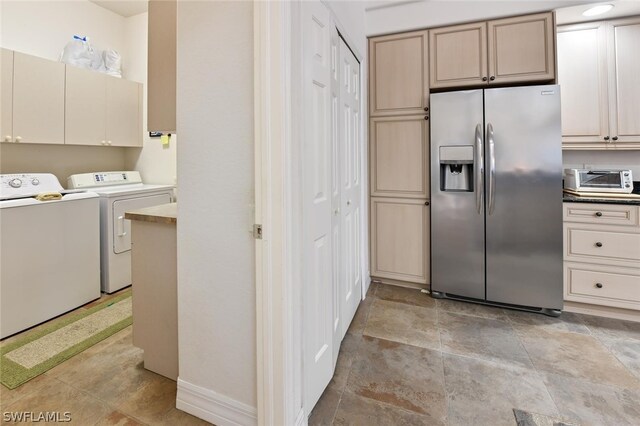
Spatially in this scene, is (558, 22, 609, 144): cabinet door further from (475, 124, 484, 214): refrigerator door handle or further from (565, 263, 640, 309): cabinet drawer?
(565, 263, 640, 309): cabinet drawer

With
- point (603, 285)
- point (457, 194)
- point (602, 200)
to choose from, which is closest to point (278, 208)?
point (457, 194)

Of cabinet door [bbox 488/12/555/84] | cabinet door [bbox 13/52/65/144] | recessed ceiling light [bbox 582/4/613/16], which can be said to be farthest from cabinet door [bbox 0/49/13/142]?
recessed ceiling light [bbox 582/4/613/16]

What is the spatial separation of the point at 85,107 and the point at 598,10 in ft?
14.6

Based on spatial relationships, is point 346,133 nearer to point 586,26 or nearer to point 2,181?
point 586,26

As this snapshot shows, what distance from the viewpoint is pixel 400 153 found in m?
2.90

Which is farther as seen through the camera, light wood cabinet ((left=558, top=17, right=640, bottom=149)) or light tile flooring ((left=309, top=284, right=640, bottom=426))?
light wood cabinet ((left=558, top=17, right=640, bottom=149))

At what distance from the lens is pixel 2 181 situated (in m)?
2.34

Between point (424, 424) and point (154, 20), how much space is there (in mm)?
2301

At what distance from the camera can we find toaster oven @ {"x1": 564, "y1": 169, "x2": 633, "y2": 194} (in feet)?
7.87

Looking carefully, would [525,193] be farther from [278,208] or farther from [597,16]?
[278,208]

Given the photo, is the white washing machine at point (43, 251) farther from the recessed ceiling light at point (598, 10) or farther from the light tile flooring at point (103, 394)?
the recessed ceiling light at point (598, 10)

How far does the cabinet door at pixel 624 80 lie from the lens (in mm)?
2430

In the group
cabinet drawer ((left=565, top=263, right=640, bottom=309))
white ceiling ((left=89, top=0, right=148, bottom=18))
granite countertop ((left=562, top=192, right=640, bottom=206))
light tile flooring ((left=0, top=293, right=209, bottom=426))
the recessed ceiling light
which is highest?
white ceiling ((left=89, top=0, right=148, bottom=18))

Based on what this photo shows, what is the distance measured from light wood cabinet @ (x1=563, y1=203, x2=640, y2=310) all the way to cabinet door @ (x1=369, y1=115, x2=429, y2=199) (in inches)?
44.9
